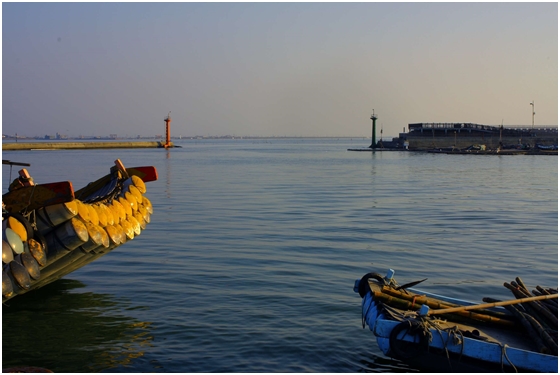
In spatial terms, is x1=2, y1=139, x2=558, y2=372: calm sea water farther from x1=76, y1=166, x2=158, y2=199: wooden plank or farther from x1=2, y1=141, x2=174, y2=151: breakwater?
x1=2, y1=141, x2=174, y2=151: breakwater

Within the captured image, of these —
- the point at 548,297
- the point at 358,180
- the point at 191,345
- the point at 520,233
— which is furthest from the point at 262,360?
the point at 358,180

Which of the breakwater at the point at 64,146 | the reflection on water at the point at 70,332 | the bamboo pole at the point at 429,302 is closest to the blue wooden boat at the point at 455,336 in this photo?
the bamboo pole at the point at 429,302

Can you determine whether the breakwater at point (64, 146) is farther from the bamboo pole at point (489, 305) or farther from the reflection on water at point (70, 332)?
the bamboo pole at point (489, 305)

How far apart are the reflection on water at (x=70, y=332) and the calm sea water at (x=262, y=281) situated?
0.03 metres

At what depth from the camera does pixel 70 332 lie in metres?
12.4

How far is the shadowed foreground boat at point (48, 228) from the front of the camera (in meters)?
9.89

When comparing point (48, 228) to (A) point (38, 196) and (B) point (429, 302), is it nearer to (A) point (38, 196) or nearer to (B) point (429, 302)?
(A) point (38, 196)

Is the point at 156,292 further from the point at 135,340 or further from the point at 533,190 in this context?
the point at 533,190

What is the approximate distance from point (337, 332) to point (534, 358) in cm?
383

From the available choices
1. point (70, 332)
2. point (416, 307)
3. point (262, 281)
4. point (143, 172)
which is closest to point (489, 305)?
point (416, 307)

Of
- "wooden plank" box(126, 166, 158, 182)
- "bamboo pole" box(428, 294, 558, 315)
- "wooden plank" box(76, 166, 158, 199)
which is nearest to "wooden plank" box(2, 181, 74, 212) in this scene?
"wooden plank" box(76, 166, 158, 199)

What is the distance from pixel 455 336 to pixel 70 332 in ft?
23.4

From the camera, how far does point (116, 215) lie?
12773 mm

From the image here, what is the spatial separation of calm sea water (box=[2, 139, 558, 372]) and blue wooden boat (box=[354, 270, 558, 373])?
0.79 m
